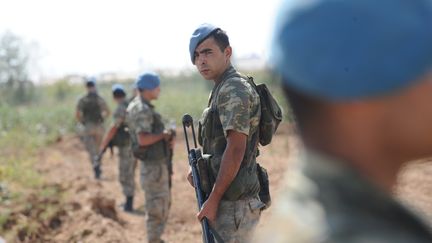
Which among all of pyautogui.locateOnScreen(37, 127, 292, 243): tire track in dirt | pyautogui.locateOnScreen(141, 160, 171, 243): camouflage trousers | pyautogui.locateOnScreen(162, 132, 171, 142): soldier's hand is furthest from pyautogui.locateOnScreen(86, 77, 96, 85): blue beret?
pyautogui.locateOnScreen(162, 132, 171, 142): soldier's hand

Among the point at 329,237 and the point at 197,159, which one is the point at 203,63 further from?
the point at 329,237

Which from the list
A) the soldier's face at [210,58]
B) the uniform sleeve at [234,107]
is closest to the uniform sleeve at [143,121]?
the soldier's face at [210,58]

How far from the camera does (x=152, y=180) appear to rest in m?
5.97

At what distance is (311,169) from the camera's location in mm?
1077

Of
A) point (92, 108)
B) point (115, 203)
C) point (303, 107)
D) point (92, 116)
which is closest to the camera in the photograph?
point (303, 107)

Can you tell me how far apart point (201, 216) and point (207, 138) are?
44cm

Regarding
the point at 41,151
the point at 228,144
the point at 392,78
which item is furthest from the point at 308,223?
the point at 41,151

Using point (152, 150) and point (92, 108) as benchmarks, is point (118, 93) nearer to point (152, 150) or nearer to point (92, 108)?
point (92, 108)

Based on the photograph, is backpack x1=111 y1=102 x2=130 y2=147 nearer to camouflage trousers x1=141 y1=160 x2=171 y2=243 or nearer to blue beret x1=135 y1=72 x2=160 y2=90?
camouflage trousers x1=141 y1=160 x2=171 y2=243

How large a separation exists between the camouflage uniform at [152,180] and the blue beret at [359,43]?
474 cm

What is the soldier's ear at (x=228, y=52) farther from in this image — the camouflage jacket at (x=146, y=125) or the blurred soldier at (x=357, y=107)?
the blurred soldier at (x=357, y=107)

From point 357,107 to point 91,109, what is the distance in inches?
410

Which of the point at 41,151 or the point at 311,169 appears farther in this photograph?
the point at 41,151

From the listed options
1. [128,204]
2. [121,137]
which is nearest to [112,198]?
[128,204]
